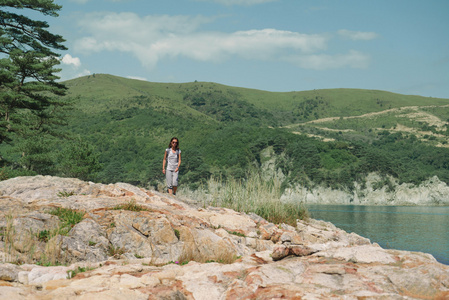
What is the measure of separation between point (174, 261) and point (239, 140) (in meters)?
109

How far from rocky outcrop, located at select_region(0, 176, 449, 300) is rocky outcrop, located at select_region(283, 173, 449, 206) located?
3250 inches

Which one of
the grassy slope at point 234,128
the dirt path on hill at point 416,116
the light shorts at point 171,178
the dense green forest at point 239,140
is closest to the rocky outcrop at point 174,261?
the light shorts at point 171,178

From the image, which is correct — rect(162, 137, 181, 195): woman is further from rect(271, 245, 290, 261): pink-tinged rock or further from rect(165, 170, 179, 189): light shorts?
rect(271, 245, 290, 261): pink-tinged rock

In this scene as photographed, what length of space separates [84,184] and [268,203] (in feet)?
22.5

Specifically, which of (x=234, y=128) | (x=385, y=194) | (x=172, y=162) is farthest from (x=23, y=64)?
(x=234, y=128)

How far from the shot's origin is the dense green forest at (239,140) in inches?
3307

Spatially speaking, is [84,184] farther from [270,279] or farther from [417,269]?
[417,269]

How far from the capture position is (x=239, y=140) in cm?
11538

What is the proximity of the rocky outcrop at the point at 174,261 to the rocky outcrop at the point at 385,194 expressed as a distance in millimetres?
82552

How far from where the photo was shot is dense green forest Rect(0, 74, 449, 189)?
8400 cm

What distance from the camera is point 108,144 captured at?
102 metres

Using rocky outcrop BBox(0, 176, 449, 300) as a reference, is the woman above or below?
above

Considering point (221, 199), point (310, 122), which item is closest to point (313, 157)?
point (310, 122)

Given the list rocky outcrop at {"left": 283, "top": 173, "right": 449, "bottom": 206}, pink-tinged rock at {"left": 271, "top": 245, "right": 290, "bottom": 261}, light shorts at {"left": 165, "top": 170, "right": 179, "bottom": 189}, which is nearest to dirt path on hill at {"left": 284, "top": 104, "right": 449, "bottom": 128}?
rocky outcrop at {"left": 283, "top": 173, "right": 449, "bottom": 206}
